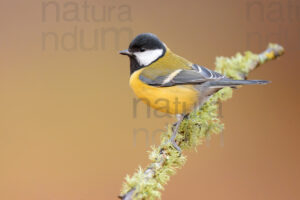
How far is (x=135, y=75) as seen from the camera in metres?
1.05

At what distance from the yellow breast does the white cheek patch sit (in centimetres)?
11

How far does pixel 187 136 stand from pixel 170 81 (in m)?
0.17

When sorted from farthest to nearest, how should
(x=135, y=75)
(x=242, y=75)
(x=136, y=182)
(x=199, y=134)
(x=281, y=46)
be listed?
(x=281, y=46), (x=242, y=75), (x=135, y=75), (x=199, y=134), (x=136, y=182)

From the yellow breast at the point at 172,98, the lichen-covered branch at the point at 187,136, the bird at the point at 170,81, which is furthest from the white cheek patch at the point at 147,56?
the lichen-covered branch at the point at 187,136

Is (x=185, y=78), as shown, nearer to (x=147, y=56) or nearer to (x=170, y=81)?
(x=170, y=81)

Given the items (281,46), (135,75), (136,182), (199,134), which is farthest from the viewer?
(281,46)

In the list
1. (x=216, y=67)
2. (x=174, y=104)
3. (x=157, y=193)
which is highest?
(x=216, y=67)

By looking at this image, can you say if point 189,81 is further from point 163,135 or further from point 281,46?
point 281,46

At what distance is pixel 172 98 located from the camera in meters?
0.95

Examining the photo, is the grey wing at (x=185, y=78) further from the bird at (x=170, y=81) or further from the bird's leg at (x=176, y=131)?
the bird's leg at (x=176, y=131)

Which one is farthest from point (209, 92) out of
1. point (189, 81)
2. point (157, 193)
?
point (157, 193)

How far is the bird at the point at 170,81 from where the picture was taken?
95 cm

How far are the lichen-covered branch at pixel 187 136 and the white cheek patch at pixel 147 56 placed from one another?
21 cm

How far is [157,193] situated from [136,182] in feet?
0.17
